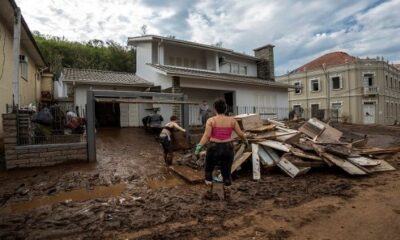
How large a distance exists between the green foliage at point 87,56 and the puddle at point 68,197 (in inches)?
1072

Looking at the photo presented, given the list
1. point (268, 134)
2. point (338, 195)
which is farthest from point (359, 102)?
point (338, 195)

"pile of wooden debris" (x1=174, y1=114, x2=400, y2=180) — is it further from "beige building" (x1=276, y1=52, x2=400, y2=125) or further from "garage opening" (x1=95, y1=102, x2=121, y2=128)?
"beige building" (x1=276, y1=52, x2=400, y2=125)

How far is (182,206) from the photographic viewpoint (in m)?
4.93

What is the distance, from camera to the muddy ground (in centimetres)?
385

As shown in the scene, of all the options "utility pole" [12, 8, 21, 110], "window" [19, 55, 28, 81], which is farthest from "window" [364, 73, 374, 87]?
"utility pole" [12, 8, 21, 110]

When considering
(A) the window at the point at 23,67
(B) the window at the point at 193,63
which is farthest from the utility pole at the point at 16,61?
(B) the window at the point at 193,63

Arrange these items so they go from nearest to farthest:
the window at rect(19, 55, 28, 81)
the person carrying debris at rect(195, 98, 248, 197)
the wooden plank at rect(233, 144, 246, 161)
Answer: the person carrying debris at rect(195, 98, 248, 197)
the wooden plank at rect(233, 144, 246, 161)
the window at rect(19, 55, 28, 81)

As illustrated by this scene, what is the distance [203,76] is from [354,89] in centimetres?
2528

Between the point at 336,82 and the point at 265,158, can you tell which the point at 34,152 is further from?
the point at 336,82

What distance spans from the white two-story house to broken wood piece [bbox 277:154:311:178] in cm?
794

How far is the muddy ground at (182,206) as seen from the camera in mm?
3850

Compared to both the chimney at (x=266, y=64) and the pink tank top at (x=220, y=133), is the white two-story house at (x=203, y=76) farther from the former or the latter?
the pink tank top at (x=220, y=133)

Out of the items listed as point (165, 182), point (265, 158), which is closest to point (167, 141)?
point (165, 182)

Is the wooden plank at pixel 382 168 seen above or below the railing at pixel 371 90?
below
